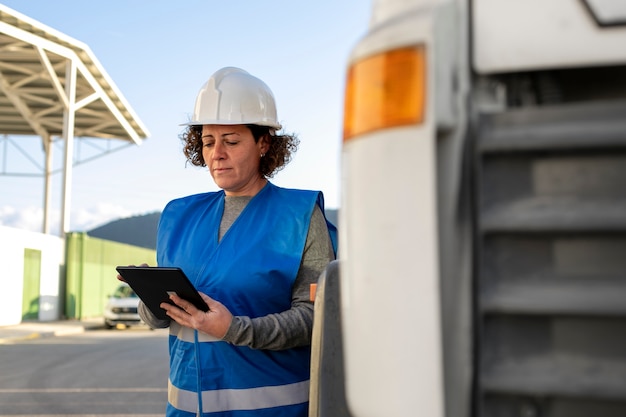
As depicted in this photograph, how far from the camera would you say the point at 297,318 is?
9.36 feet

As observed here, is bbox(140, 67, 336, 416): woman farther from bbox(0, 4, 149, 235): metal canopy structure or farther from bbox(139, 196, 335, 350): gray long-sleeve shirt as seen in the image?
bbox(0, 4, 149, 235): metal canopy structure

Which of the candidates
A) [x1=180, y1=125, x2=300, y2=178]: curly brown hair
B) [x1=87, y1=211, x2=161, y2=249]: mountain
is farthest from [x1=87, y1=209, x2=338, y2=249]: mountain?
[x1=180, y1=125, x2=300, y2=178]: curly brown hair

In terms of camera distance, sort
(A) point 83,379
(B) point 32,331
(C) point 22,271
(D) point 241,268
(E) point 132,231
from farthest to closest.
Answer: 1. (E) point 132,231
2. (C) point 22,271
3. (B) point 32,331
4. (A) point 83,379
5. (D) point 241,268

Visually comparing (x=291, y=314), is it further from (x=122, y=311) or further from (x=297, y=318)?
(x=122, y=311)

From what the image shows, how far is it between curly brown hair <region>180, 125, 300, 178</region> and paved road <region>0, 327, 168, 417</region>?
4.93m

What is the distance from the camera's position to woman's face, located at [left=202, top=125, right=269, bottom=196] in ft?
10.0

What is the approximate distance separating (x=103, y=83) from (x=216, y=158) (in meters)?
26.8

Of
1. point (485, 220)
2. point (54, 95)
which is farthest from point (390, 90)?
point (54, 95)

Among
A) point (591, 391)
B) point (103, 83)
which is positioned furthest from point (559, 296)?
point (103, 83)

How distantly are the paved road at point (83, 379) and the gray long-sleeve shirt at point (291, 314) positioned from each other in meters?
5.31

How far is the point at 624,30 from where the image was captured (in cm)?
125

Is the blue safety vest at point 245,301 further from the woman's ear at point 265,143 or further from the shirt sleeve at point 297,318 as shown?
the woman's ear at point 265,143

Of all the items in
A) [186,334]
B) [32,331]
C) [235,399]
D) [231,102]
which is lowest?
[32,331]

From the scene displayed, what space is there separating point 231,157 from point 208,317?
0.69 m
